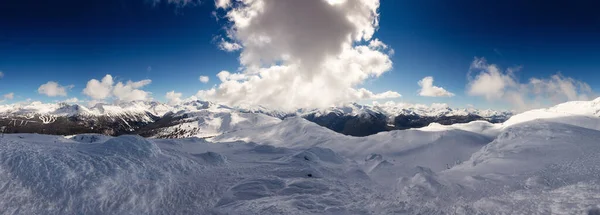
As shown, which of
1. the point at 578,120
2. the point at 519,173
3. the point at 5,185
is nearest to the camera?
the point at 5,185

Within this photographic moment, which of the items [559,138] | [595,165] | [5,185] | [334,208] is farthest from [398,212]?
[559,138]

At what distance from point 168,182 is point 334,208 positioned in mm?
11881

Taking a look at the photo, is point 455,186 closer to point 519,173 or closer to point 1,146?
point 519,173

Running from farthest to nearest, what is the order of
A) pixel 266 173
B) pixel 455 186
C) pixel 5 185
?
pixel 266 173 → pixel 455 186 → pixel 5 185

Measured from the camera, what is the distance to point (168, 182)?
2097 centimetres

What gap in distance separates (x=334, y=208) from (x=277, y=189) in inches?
232

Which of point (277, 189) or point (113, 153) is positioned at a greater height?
point (113, 153)

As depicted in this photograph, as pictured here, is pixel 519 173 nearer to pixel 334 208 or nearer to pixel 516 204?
pixel 516 204

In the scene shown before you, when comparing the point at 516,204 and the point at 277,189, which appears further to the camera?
the point at 277,189

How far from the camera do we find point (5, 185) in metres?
15.1

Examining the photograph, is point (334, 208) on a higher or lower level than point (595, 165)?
lower

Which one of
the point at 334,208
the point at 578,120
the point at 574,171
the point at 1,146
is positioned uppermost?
the point at 578,120

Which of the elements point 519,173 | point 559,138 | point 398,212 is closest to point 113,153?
point 398,212

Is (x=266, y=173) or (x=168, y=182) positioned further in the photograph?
(x=266, y=173)
